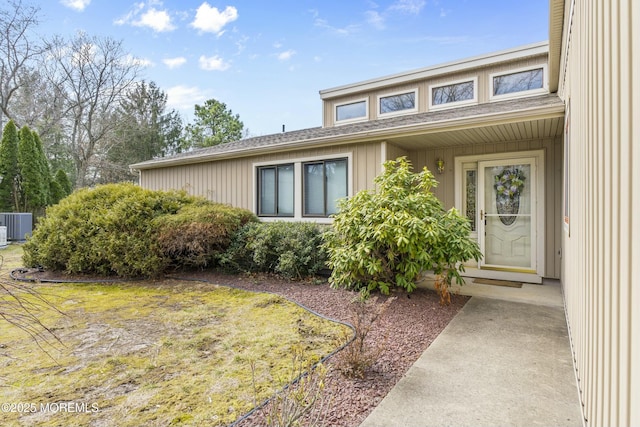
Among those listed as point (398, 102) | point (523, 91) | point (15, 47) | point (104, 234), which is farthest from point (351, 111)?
point (15, 47)

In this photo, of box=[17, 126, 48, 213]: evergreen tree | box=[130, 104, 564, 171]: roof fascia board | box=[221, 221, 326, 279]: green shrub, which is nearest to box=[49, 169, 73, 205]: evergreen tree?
box=[17, 126, 48, 213]: evergreen tree

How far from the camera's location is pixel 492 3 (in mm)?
8500

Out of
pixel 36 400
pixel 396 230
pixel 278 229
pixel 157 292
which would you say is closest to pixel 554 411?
pixel 396 230

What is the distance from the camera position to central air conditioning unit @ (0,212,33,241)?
1219 centimetres

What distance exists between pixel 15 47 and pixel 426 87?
1977 cm

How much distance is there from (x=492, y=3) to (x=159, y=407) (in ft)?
35.7

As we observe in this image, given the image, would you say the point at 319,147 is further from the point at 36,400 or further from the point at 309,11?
the point at 36,400

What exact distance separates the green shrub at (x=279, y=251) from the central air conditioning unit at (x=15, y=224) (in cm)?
1100

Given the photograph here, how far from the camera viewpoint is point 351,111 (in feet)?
33.9

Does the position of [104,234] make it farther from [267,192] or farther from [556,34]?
[556,34]

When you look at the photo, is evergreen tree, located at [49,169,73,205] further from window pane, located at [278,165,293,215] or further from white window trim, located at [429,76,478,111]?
white window trim, located at [429,76,478,111]

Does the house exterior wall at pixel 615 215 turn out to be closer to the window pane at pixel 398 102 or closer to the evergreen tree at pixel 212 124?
the window pane at pixel 398 102

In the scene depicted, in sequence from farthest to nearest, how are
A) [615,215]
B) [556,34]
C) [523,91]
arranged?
[523,91], [556,34], [615,215]

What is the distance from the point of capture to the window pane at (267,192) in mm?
8016
